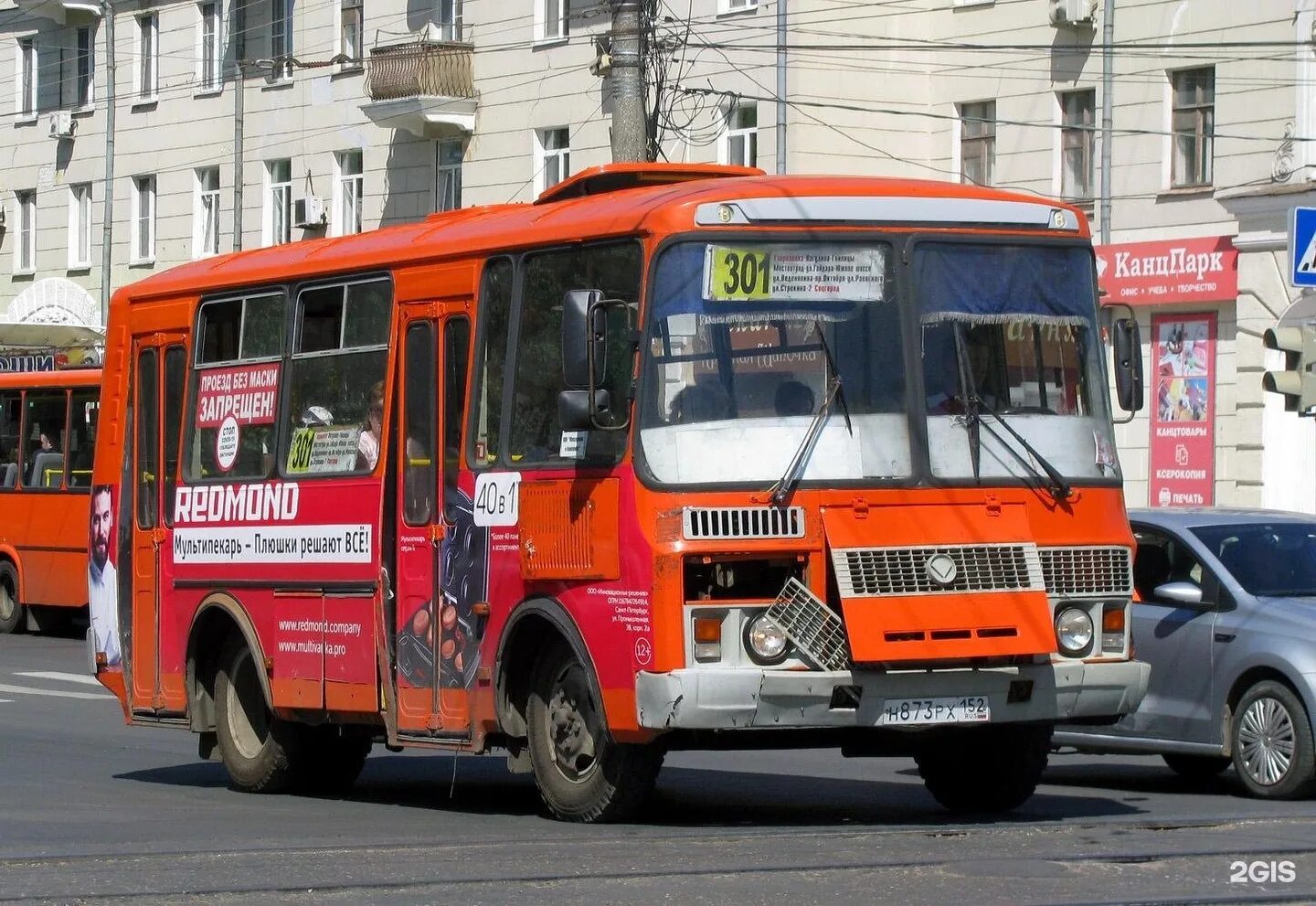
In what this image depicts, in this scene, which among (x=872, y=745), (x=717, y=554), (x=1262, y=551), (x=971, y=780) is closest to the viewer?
(x=717, y=554)

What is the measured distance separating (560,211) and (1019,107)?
23.0m

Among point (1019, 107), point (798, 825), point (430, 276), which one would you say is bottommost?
point (798, 825)

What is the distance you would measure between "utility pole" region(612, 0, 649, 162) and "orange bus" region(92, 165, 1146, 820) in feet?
24.0

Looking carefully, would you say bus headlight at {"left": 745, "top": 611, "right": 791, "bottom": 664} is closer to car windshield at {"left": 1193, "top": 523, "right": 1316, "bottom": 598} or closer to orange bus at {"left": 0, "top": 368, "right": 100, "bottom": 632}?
car windshield at {"left": 1193, "top": 523, "right": 1316, "bottom": 598}

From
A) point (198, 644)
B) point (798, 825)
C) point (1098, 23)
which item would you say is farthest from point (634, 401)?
point (1098, 23)

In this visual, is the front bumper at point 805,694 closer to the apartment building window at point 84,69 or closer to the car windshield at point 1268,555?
the car windshield at point 1268,555

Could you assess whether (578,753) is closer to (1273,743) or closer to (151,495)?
(1273,743)

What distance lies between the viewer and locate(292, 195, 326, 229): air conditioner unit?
4188cm

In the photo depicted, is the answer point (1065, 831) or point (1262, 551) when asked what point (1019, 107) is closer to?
point (1262, 551)

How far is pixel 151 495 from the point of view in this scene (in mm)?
13883

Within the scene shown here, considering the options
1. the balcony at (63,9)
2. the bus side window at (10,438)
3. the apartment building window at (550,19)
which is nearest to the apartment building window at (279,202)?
the balcony at (63,9)

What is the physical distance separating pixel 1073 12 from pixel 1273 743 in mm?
20425

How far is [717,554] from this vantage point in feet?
32.3

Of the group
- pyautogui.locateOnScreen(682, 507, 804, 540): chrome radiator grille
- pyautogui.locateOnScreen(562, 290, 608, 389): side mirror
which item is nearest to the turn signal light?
pyautogui.locateOnScreen(682, 507, 804, 540): chrome radiator grille
